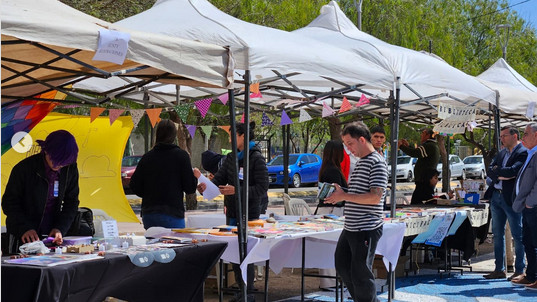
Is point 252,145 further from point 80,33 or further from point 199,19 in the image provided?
point 80,33

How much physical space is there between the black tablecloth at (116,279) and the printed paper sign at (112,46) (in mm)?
1282

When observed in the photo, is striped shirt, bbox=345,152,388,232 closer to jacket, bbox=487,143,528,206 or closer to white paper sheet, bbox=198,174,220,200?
white paper sheet, bbox=198,174,220,200

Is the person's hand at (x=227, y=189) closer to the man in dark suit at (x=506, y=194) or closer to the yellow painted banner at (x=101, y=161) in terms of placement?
the man in dark suit at (x=506, y=194)

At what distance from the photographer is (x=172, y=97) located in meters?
11.2

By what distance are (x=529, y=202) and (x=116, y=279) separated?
5871 mm

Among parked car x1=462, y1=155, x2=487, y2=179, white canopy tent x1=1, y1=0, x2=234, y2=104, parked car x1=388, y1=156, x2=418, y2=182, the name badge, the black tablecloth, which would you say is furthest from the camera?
parked car x1=462, y1=155, x2=487, y2=179

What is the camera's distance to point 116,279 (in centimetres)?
503

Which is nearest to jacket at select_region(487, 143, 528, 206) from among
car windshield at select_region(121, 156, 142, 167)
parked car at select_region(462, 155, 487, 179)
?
car windshield at select_region(121, 156, 142, 167)

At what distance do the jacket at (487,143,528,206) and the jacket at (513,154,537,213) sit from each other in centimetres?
43

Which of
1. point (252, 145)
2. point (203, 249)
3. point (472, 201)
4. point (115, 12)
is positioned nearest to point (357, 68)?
point (252, 145)

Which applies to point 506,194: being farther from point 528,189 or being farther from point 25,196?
point 25,196

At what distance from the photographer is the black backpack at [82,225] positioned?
612 centimetres

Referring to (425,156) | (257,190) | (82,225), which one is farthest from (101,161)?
(82,225)

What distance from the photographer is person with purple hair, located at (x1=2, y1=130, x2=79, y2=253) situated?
5438 millimetres
